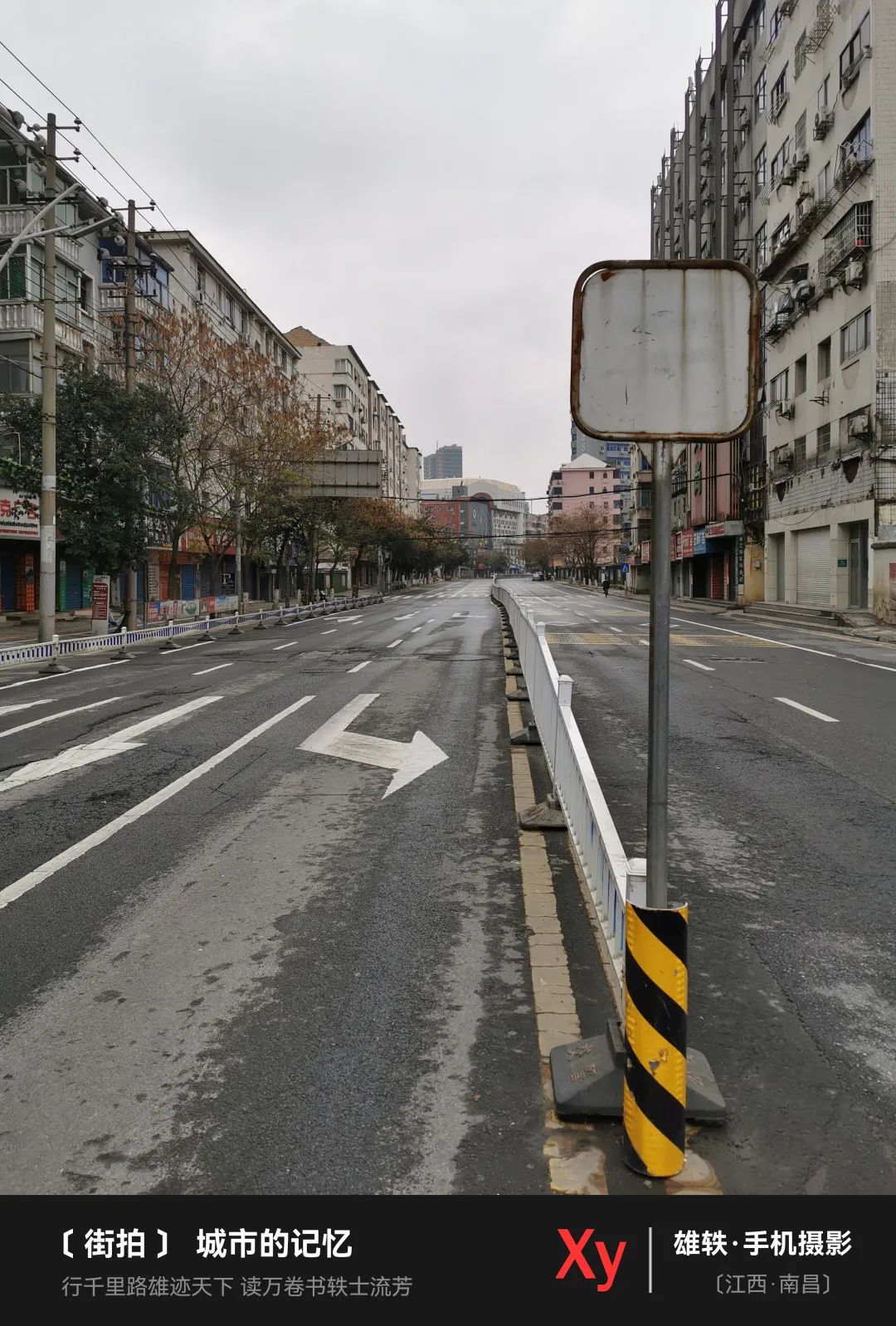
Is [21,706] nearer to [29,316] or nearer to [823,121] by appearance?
[29,316]

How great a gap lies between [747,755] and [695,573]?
5614 cm

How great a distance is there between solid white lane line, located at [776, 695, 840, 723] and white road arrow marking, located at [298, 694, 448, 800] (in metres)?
5.69

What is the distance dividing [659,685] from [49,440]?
74.1 ft

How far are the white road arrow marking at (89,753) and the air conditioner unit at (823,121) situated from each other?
1385 inches

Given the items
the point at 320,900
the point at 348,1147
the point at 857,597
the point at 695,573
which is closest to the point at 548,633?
the point at 857,597

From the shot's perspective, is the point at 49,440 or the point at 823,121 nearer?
the point at 49,440

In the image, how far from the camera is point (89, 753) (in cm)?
1100

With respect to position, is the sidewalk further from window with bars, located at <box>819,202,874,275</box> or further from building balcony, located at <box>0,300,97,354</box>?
building balcony, located at <box>0,300,97,354</box>

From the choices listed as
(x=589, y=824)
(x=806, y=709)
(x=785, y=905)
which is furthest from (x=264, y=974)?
(x=806, y=709)

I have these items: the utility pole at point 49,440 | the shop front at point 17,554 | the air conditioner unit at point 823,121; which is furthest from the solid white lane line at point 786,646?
the shop front at point 17,554

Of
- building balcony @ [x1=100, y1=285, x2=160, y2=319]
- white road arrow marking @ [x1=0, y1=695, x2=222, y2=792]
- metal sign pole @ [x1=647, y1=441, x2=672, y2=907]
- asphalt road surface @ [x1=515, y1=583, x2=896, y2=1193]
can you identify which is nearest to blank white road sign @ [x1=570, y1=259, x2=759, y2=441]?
metal sign pole @ [x1=647, y1=441, x2=672, y2=907]

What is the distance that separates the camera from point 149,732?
12.3 metres

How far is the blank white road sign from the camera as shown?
3428mm
